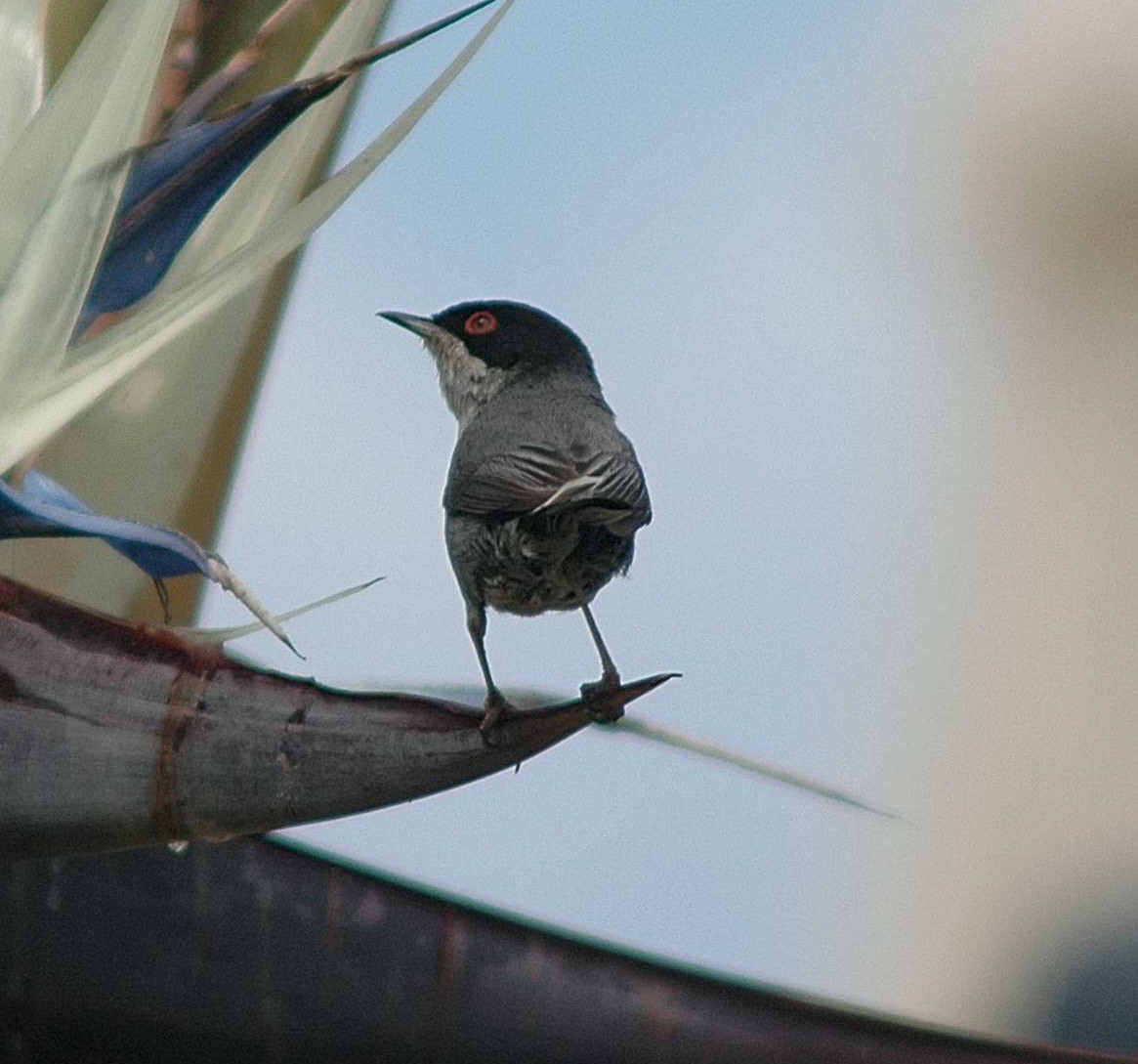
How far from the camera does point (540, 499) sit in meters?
2.06

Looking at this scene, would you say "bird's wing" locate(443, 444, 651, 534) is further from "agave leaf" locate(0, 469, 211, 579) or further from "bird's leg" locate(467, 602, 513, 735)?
"agave leaf" locate(0, 469, 211, 579)

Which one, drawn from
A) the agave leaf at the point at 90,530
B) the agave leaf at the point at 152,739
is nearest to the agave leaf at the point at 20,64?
the agave leaf at the point at 90,530

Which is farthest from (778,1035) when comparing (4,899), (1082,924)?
(1082,924)

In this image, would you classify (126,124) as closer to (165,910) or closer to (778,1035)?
(165,910)

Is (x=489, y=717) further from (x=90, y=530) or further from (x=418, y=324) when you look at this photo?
(x=418, y=324)

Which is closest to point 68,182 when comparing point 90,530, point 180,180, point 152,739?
point 180,180

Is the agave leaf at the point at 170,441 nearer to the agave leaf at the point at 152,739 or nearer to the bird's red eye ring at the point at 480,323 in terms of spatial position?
the bird's red eye ring at the point at 480,323

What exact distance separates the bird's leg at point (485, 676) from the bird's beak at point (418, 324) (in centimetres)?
59

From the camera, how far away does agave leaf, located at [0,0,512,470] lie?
1.31 m

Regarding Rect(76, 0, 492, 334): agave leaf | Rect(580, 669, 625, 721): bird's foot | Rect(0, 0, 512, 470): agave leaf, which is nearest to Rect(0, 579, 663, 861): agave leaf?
Rect(580, 669, 625, 721): bird's foot

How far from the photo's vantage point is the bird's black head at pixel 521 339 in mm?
2758

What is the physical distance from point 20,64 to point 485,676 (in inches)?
29.6

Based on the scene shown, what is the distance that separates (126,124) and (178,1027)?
72 cm

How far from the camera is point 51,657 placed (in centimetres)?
118
